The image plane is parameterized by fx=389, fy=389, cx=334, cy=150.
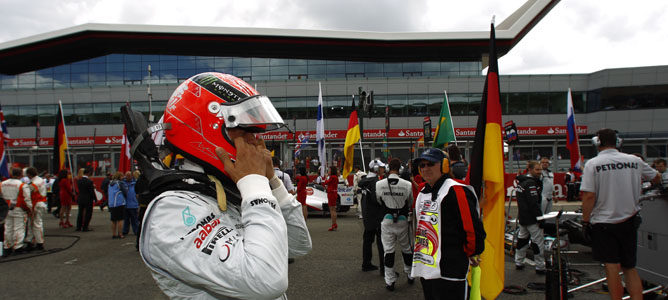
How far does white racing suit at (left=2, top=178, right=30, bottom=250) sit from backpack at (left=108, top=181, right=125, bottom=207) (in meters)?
1.90

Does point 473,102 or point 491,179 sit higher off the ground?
point 473,102

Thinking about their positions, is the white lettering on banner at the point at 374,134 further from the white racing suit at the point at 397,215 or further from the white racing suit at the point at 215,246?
the white racing suit at the point at 215,246

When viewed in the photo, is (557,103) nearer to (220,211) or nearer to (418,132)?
(418,132)

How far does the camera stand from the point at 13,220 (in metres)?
8.49

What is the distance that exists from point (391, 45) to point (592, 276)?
3263 cm

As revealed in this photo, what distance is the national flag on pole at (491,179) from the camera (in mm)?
3662

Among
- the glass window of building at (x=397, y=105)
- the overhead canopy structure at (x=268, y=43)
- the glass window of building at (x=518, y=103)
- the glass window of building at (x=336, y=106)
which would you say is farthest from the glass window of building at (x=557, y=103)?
the glass window of building at (x=336, y=106)

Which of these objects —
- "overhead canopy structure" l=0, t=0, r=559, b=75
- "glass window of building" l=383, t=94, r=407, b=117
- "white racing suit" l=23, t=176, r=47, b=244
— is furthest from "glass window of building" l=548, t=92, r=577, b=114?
"white racing suit" l=23, t=176, r=47, b=244

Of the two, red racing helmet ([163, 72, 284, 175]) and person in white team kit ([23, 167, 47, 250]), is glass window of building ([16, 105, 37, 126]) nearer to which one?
person in white team kit ([23, 167, 47, 250])

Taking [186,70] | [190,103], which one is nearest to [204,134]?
[190,103]

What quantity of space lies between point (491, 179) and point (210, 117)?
299 centimetres

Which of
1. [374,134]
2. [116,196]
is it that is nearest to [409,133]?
[374,134]

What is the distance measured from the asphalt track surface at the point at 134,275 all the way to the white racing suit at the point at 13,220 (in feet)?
1.20

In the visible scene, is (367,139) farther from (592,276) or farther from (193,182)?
(193,182)
